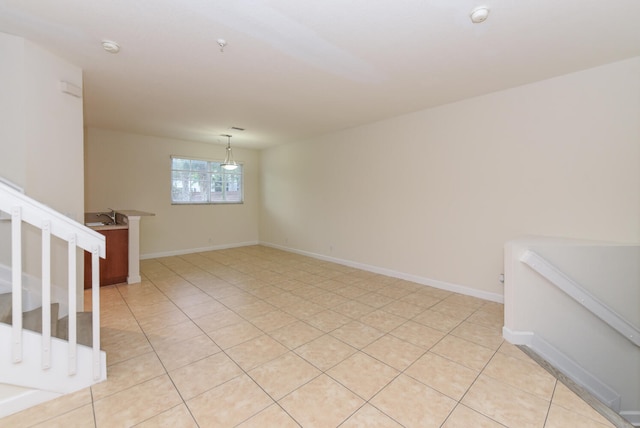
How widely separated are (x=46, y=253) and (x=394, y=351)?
2664mm

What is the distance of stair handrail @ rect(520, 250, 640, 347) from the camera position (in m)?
2.50

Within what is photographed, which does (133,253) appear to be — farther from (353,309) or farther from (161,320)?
(353,309)

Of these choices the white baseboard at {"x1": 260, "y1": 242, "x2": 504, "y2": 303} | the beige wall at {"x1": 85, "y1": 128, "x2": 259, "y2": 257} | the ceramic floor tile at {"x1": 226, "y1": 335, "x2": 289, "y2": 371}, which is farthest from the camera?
the beige wall at {"x1": 85, "y1": 128, "x2": 259, "y2": 257}

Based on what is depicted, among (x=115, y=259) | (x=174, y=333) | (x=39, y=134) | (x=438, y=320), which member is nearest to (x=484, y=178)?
(x=438, y=320)

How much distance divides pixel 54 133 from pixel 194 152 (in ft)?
13.0

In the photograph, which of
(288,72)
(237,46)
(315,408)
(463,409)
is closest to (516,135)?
(288,72)

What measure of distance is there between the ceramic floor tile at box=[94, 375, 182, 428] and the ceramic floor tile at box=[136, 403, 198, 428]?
4 cm

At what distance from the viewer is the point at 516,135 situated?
3332 millimetres

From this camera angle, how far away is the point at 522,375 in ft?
6.92

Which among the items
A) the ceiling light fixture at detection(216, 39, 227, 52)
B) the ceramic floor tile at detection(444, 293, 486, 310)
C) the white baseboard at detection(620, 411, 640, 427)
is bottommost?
the white baseboard at detection(620, 411, 640, 427)

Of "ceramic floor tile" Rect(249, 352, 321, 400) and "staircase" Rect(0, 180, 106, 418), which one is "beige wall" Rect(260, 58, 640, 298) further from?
"staircase" Rect(0, 180, 106, 418)

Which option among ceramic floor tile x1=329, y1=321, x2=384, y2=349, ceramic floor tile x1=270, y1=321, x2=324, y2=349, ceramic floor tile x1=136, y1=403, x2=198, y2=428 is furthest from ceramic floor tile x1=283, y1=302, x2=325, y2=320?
ceramic floor tile x1=136, y1=403, x2=198, y2=428

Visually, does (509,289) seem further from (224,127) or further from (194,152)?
(194,152)

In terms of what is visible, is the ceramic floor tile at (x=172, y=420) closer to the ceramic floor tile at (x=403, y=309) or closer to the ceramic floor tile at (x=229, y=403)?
the ceramic floor tile at (x=229, y=403)
